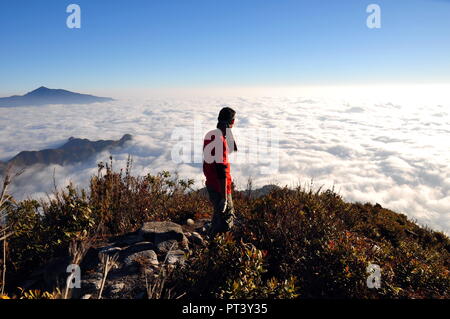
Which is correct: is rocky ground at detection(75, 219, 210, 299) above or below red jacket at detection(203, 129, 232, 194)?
below

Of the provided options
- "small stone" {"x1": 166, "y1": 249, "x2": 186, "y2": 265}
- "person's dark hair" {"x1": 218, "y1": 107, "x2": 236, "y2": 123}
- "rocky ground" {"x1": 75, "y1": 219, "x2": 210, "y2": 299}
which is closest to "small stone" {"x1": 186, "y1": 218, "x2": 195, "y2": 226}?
"rocky ground" {"x1": 75, "y1": 219, "x2": 210, "y2": 299}

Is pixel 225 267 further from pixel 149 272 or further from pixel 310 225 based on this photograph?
pixel 310 225

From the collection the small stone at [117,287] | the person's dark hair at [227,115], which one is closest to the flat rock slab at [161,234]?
the small stone at [117,287]

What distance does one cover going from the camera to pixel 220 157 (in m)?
4.16

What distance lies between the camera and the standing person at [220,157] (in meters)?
4.19

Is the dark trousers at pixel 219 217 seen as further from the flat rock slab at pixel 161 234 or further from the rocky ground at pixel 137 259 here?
the flat rock slab at pixel 161 234

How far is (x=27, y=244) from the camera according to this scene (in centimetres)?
395

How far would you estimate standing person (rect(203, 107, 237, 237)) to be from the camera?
165 inches

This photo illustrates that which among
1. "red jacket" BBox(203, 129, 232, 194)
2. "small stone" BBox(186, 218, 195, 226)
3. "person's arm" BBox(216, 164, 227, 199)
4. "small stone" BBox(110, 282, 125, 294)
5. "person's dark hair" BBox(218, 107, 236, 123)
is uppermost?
"person's dark hair" BBox(218, 107, 236, 123)

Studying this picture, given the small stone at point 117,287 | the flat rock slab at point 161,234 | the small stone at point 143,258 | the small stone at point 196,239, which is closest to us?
the small stone at point 117,287

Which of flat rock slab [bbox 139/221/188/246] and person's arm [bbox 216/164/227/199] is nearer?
person's arm [bbox 216/164/227/199]

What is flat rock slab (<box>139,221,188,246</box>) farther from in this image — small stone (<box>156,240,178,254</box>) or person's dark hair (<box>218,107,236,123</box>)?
person's dark hair (<box>218,107,236,123</box>)
